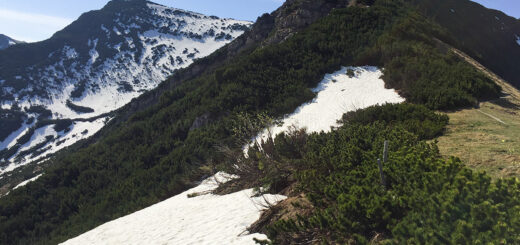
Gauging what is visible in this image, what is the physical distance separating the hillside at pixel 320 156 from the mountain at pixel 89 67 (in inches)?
1812

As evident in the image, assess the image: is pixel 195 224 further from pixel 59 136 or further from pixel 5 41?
pixel 5 41

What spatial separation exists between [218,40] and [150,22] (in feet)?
146

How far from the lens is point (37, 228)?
20859 mm

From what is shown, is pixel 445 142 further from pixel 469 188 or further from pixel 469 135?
pixel 469 188

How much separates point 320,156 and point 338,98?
12051mm

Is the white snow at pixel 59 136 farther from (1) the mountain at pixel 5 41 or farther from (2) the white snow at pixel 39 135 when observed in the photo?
(1) the mountain at pixel 5 41

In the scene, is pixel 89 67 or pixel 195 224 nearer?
pixel 195 224

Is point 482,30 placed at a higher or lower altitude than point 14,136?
higher

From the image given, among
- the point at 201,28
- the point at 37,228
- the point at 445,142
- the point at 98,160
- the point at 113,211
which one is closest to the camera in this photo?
the point at 445,142

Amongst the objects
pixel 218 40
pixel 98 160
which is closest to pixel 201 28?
pixel 218 40

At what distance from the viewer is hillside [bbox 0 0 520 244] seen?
361 cm

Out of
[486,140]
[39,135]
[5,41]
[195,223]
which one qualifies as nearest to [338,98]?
[486,140]

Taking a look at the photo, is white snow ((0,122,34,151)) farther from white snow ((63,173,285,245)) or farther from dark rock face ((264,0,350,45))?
white snow ((63,173,285,245))

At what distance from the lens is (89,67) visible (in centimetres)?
10631
